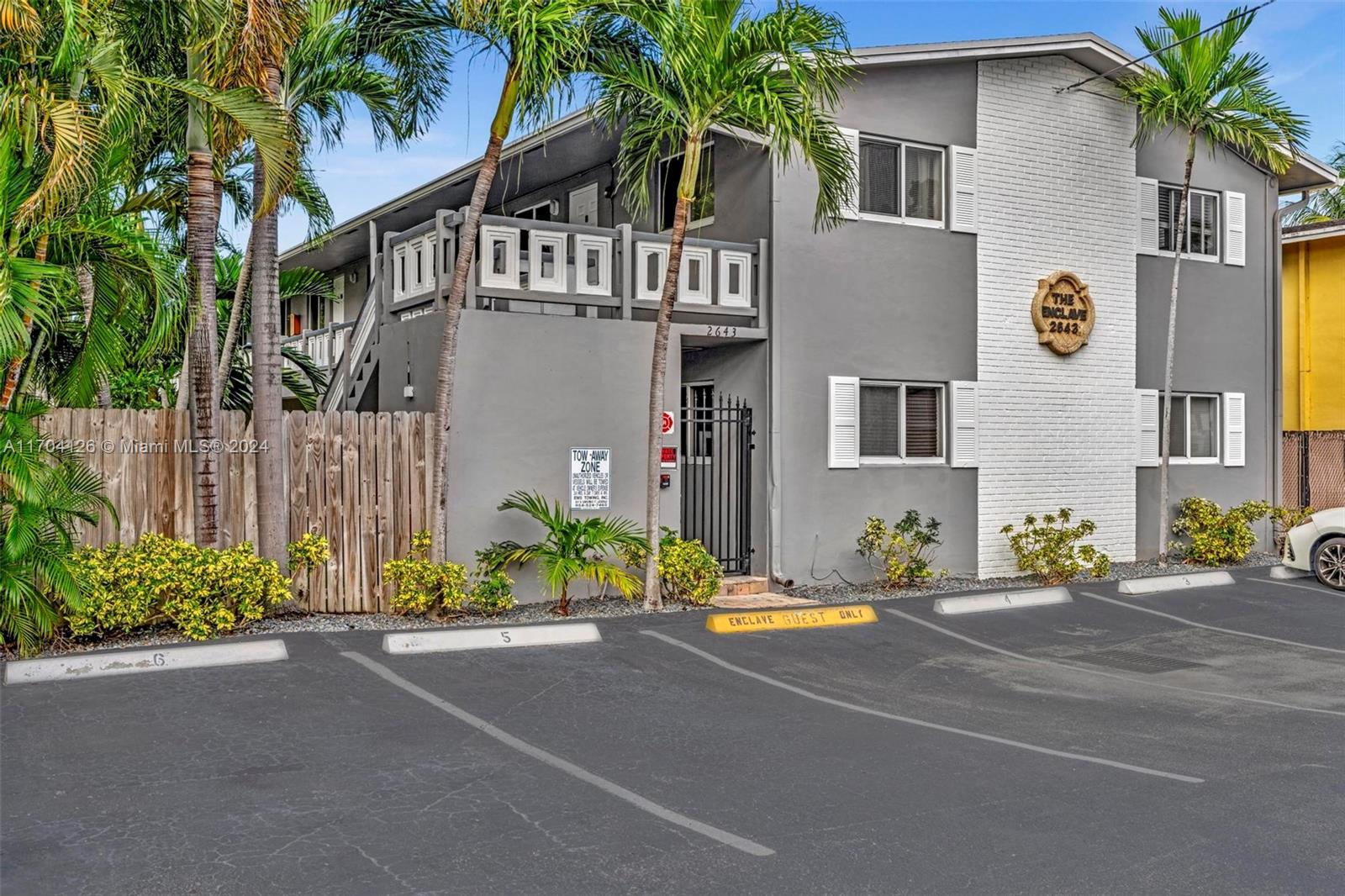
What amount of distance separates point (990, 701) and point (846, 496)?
224 inches

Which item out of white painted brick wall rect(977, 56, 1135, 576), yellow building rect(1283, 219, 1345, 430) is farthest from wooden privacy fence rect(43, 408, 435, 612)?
yellow building rect(1283, 219, 1345, 430)

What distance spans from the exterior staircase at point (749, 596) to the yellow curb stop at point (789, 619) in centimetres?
60

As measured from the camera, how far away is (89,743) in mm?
6977

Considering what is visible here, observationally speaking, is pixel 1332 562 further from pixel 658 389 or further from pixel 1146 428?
pixel 658 389

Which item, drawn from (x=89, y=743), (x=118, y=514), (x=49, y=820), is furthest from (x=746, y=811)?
(x=118, y=514)

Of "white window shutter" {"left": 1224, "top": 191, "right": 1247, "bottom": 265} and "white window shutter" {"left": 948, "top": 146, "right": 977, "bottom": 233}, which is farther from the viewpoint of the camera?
"white window shutter" {"left": 1224, "top": 191, "right": 1247, "bottom": 265}

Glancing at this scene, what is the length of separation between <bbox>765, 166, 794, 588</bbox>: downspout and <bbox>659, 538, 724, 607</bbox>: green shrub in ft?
4.67

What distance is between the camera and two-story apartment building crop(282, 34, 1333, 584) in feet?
42.4

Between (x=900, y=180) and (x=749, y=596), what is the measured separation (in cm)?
595

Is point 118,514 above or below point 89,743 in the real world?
above

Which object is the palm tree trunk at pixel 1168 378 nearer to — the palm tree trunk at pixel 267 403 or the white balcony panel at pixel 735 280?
the white balcony panel at pixel 735 280

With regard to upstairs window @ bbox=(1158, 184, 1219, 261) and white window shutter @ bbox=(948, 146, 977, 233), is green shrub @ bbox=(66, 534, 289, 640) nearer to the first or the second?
white window shutter @ bbox=(948, 146, 977, 233)

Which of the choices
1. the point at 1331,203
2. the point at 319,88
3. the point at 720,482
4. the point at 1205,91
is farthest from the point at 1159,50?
the point at 1331,203

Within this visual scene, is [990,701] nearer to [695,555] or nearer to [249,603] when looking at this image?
[695,555]
